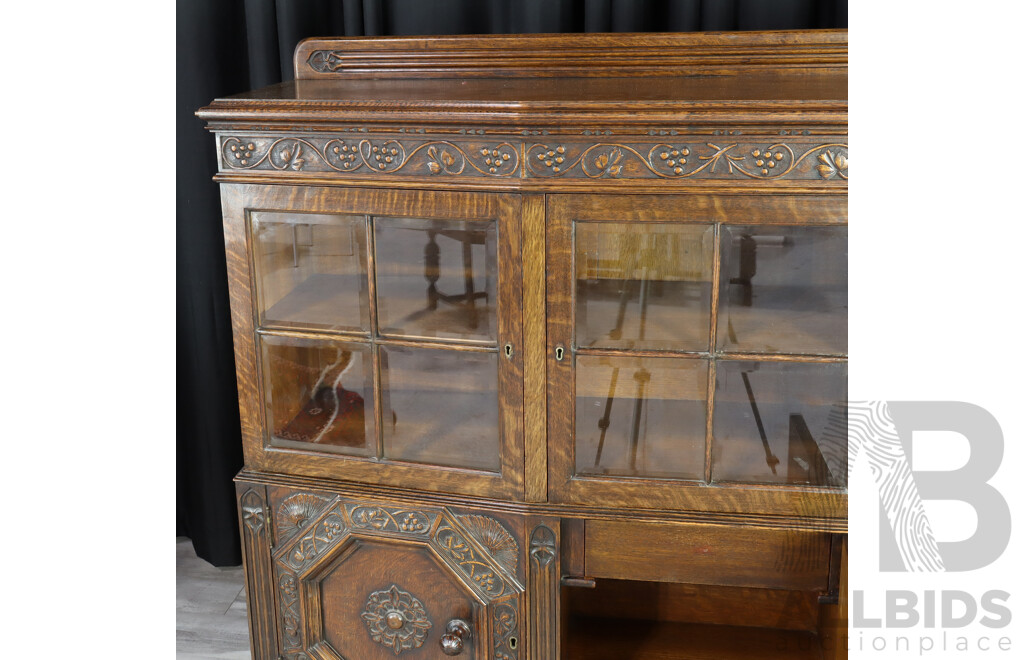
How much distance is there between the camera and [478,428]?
1.36 metres

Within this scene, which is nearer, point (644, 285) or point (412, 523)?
point (644, 285)

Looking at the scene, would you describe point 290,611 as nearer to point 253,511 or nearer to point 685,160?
point 253,511

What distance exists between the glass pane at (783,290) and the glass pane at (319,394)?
1.78 feet

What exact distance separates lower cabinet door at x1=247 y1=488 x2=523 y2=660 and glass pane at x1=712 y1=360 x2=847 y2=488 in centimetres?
36

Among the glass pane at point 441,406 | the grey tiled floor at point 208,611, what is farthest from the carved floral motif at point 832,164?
the grey tiled floor at point 208,611

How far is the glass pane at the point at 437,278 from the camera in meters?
1.28

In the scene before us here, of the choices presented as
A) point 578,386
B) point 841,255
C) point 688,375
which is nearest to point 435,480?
point 578,386

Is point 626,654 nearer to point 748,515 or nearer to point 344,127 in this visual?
point 748,515

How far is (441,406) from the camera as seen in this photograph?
1.37 meters

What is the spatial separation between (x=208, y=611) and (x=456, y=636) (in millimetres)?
850

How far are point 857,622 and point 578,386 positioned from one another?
0.48 metres

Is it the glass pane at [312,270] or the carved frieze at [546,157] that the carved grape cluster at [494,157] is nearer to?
the carved frieze at [546,157]

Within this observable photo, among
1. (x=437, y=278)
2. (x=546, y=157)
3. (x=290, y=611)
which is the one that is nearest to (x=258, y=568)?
(x=290, y=611)

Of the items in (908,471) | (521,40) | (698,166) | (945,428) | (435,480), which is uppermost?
(521,40)
